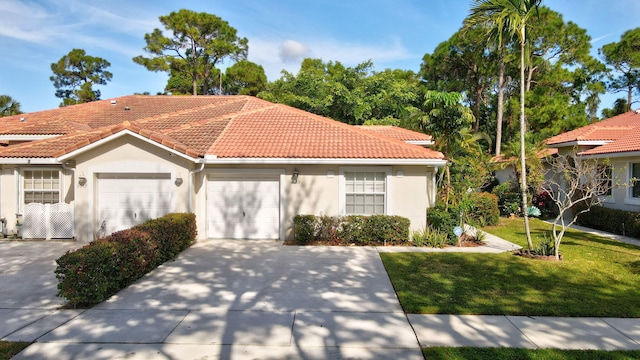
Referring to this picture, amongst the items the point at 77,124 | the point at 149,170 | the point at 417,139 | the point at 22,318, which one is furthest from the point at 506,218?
the point at 77,124

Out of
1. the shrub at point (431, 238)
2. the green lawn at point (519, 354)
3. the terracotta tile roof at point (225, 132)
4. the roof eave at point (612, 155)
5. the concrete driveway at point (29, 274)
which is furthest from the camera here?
the roof eave at point (612, 155)

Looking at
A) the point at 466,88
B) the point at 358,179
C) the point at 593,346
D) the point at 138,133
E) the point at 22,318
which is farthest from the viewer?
the point at 466,88

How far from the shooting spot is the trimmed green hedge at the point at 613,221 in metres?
13.0

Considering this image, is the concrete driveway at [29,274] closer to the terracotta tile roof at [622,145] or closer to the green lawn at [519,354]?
the green lawn at [519,354]

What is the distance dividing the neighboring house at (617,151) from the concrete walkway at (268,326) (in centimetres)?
995

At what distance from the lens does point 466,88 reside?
35.2 meters

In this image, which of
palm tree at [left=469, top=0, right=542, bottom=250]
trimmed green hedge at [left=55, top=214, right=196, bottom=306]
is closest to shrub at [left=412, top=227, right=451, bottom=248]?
palm tree at [left=469, top=0, right=542, bottom=250]

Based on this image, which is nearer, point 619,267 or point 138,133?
point 619,267

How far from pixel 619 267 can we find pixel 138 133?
1378cm

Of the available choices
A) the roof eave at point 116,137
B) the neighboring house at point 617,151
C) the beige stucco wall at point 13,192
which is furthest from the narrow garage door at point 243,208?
the neighboring house at point 617,151

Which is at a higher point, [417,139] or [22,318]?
[417,139]

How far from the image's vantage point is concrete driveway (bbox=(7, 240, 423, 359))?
4824 millimetres

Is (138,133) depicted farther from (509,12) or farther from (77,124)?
(509,12)

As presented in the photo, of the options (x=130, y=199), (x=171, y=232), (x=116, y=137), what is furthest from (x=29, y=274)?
(x=116, y=137)
